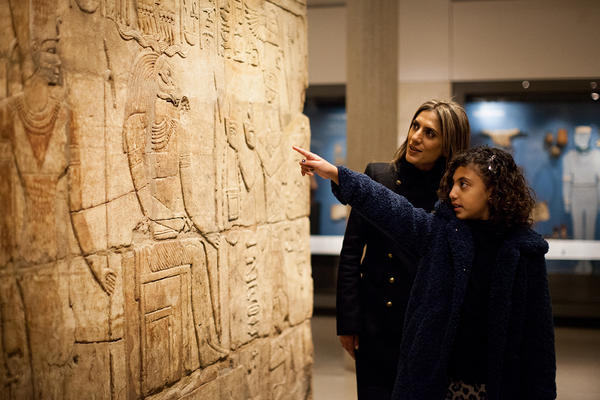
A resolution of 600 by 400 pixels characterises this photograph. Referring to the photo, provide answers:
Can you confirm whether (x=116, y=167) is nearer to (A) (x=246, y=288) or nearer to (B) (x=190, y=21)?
(B) (x=190, y=21)

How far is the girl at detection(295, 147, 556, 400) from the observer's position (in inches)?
90.0

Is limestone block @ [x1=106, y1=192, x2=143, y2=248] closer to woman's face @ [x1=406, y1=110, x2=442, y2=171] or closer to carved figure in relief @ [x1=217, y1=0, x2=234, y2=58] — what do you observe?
carved figure in relief @ [x1=217, y1=0, x2=234, y2=58]

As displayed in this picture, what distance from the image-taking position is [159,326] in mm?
2971

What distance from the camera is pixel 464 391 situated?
240 cm

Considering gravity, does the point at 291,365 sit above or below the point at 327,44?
below

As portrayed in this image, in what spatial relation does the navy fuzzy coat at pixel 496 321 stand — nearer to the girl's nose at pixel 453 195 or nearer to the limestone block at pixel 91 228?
the girl's nose at pixel 453 195

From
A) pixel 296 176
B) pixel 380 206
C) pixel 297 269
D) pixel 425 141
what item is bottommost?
pixel 297 269

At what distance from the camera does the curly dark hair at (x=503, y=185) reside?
2357 mm

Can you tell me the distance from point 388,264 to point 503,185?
901 millimetres

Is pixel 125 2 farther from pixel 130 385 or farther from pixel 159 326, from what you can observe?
pixel 130 385

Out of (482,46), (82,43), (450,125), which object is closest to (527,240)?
(450,125)

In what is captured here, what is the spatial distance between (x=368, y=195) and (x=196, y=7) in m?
1.60

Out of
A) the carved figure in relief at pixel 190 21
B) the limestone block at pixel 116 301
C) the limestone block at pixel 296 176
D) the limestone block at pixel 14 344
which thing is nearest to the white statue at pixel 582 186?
the limestone block at pixel 296 176

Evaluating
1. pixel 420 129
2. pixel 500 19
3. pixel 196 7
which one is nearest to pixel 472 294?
pixel 420 129
